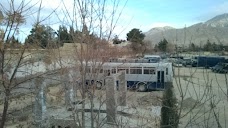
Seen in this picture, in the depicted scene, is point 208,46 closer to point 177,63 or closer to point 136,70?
point 177,63

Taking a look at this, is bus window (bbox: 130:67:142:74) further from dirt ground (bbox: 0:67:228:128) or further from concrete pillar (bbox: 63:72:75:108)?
concrete pillar (bbox: 63:72:75:108)

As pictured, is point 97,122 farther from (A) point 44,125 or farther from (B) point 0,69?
(A) point 44,125

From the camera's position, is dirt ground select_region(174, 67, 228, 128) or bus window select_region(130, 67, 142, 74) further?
bus window select_region(130, 67, 142, 74)

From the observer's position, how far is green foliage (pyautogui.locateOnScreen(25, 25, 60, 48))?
4.86 meters

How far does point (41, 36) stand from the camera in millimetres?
5203

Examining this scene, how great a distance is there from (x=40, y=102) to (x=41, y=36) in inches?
65.5

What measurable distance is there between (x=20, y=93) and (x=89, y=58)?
143 centimetres

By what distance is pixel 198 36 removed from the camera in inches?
136

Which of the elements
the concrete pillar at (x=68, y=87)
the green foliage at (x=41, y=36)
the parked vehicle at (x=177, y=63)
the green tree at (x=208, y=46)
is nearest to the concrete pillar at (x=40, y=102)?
Answer: the concrete pillar at (x=68, y=87)

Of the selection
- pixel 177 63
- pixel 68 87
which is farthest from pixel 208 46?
pixel 68 87

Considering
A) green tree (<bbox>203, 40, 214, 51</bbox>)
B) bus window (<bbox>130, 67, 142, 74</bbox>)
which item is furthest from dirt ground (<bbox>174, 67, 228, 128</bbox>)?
bus window (<bbox>130, 67, 142, 74</bbox>)

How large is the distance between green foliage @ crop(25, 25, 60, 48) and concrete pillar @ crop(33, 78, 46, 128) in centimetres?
67

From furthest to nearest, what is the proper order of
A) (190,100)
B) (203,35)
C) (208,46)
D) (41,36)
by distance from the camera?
(41,36)
(190,100)
(208,46)
(203,35)

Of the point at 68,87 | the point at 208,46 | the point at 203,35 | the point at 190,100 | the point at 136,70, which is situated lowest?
the point at 136,70
